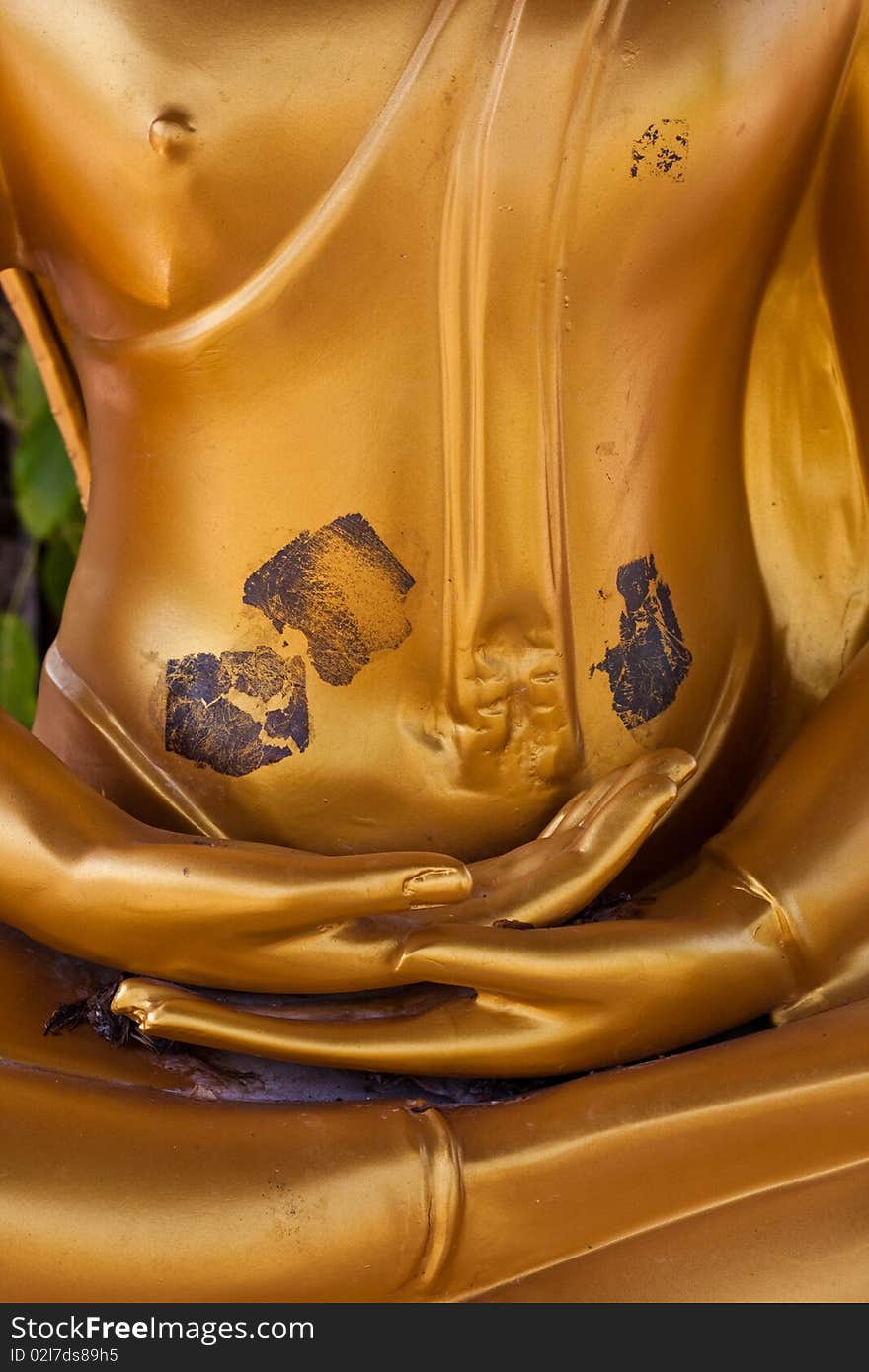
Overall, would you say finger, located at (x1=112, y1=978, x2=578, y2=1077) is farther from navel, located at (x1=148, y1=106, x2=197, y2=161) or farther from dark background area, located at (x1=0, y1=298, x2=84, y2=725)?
dark background area, located at (x1=0, y1=298, x2=84, y2=725)

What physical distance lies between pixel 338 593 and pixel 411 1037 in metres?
0.27

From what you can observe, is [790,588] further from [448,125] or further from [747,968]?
[448,125]

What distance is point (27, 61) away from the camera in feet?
3.21

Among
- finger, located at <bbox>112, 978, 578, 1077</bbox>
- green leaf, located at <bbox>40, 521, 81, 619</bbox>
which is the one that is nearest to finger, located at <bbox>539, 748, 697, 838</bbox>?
finger, located at <bbox>112, 978, 578, 1077</bbox>

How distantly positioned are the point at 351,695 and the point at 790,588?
0.35 meters

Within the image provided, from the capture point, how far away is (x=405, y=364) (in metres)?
1.03

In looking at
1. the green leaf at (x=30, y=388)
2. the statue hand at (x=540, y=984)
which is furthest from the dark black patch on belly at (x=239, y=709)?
the green leaf at (x=30, y=388)

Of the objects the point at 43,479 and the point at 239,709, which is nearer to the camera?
the point at 239,709

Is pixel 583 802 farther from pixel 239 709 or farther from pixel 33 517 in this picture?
pixel 33 517

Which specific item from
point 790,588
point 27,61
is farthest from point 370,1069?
point 27,61

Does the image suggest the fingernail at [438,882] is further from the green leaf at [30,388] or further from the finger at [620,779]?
the green leaf at [30,388]

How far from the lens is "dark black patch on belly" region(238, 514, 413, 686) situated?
1057 millimetres

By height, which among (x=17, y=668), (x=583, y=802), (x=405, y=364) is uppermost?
(x=17, y=668)

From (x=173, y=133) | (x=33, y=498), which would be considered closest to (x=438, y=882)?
(x=173, y=133)
